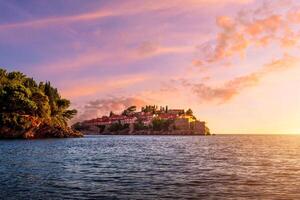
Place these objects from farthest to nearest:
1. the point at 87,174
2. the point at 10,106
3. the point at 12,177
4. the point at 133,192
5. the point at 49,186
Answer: the point at 10,106 < the point at 87,174 < the point at 12,177 < the point at 49,186 < the point at 133,192

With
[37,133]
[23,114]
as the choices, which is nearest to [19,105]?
[23,114]

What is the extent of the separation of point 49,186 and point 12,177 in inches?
298

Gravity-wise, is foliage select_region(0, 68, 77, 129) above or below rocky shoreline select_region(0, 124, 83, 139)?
above

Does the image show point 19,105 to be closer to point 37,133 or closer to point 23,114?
point 23,114

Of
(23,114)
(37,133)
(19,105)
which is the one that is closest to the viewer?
(19,105)

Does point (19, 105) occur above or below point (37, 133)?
above

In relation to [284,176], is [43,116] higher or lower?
higher

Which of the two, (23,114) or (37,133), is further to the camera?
(37,133)

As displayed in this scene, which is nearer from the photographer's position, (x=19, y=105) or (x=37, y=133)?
(x=19, y=105)

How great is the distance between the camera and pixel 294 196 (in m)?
31.8

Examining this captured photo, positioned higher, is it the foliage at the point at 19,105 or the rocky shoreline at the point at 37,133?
the foliage at the point at 19,105

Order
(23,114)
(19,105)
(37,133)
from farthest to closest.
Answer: (37,133) → (23,114) → (19,105)

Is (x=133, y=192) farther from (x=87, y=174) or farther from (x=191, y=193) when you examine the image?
(x=87, y=174)

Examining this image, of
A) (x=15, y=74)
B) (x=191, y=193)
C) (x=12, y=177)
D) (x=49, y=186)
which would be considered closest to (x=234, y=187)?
(x=191, y=193)
